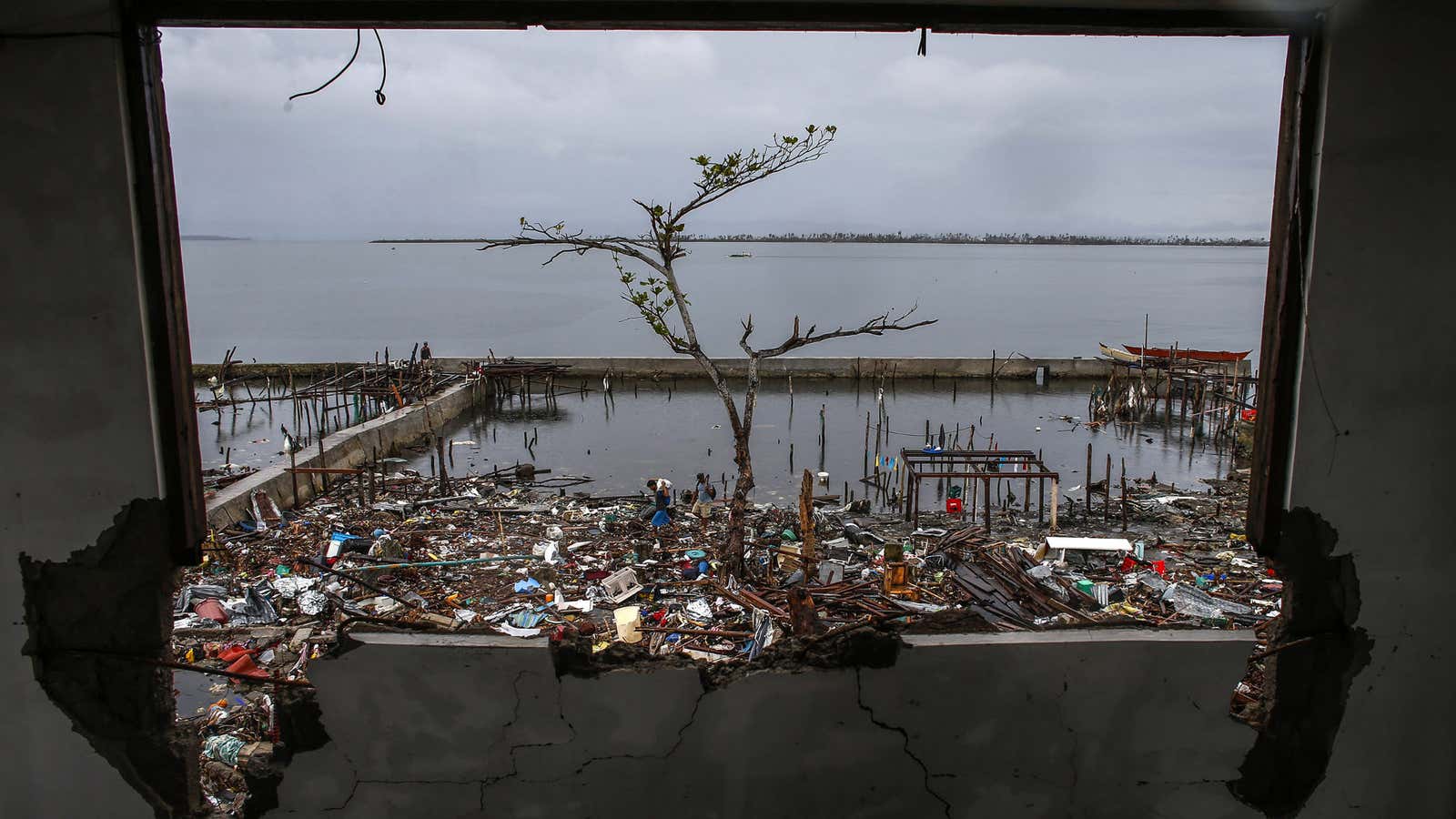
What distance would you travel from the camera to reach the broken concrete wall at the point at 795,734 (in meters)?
2.79

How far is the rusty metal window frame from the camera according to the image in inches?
102

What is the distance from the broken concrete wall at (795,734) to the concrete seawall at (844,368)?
27.1 m

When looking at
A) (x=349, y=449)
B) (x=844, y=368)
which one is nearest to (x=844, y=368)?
(x=844, y=368)

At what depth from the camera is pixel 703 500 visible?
15.3m

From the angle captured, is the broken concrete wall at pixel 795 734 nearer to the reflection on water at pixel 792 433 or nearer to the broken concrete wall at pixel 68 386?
the broken concrete wall at pixel 68 386

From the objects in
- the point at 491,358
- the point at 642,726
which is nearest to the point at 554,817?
the point at 642,726

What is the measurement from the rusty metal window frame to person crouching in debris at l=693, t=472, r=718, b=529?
450 inches

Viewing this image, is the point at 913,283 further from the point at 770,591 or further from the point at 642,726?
the point at 642,726

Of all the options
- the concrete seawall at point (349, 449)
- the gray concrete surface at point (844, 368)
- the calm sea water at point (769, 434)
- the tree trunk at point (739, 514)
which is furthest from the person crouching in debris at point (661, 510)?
the gray concrete surface at point (844, 368)

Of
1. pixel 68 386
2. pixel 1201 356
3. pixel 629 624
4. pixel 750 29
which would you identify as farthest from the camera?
pixel 1201 356

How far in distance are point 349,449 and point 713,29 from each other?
1740 cm

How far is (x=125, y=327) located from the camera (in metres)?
2.59

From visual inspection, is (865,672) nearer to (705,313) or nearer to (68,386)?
(68,386)

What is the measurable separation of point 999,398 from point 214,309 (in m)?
65.7
